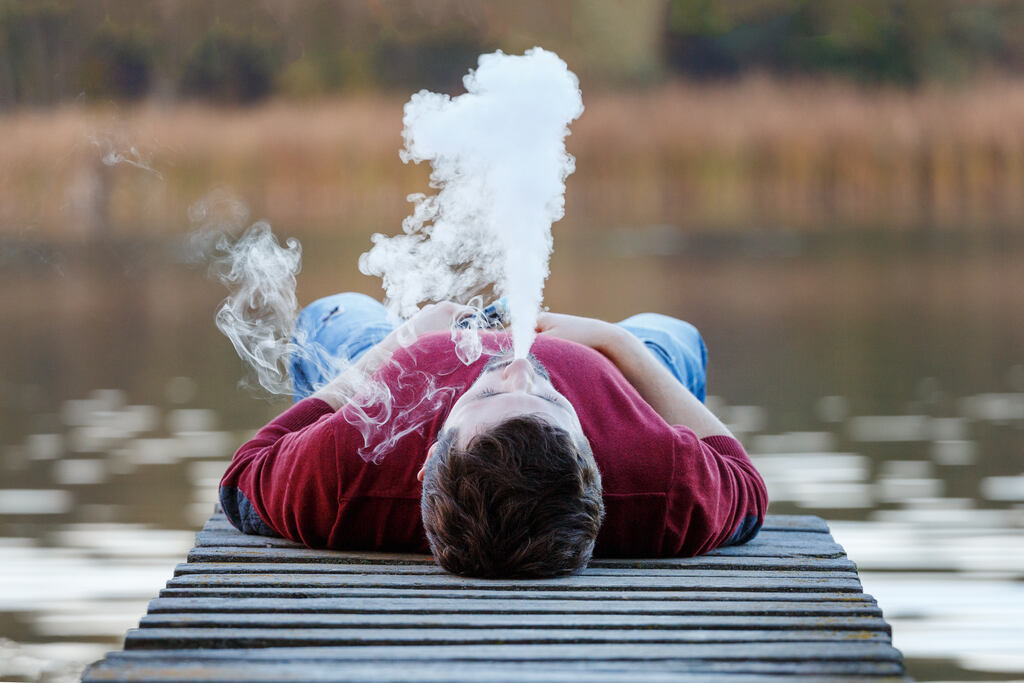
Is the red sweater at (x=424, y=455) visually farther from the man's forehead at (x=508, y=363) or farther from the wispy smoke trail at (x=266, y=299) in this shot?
the wispy smoke trail at (x=266, y=299)

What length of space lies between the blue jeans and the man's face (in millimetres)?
1220

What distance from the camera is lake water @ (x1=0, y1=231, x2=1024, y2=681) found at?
4293 millimetres

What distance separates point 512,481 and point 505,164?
87cm

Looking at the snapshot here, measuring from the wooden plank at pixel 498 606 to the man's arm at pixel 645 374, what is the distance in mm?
670

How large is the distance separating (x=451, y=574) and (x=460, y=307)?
937 mm

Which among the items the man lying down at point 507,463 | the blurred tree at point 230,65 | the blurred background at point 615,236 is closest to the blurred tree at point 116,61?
the blurred background at point 615,236

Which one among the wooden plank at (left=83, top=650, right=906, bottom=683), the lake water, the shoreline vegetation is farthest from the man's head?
the shoreline vegetation

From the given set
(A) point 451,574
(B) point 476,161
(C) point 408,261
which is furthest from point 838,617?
(C) point 408,261

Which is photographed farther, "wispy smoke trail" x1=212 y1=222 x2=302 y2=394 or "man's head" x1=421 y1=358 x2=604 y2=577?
"wispy smoke trail" x1=212 y1=222 x2=302 y2=394

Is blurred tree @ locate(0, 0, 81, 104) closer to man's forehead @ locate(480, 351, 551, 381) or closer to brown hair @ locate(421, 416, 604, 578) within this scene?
man's forehead @ locate(480, 351, 551, 381)

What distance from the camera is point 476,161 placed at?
128 inches

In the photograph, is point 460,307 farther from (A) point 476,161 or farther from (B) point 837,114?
(B) point 837,114

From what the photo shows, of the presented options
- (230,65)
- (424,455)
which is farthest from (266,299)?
(230,65)

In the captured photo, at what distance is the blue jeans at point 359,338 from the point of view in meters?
4.03
